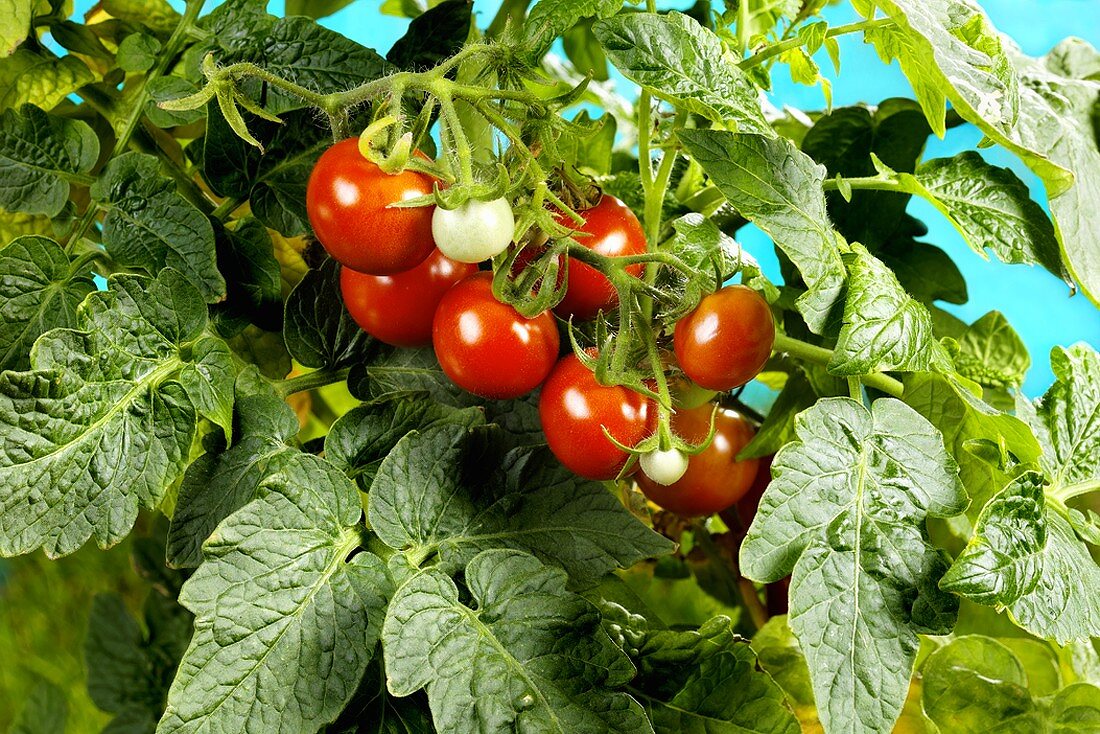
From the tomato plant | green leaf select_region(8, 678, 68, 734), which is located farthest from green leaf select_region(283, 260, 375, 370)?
green leaf select_region(8, 678, 68, 734)

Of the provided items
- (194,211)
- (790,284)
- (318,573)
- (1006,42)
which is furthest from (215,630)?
(1006,42)

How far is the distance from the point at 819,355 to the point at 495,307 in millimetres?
140

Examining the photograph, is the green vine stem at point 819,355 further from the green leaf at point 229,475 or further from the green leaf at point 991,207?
the green leaf at point 229,475

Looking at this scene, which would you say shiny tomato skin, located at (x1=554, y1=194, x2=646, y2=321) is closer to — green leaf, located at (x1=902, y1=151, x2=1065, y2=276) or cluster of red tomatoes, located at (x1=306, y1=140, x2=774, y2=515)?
cluster of red tomatoes, located at (x1=306, y1=140, x2=774, y2=515)

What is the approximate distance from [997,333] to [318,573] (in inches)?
16.2

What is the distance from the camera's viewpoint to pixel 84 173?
46 cm

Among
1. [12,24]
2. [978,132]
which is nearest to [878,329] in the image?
[12,24]

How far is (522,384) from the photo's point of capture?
0.39 metres

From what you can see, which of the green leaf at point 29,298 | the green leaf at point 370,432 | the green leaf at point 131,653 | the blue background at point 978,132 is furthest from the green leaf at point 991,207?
the blue background at point 978,132

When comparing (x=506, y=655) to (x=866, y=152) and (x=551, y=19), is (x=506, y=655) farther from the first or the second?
(x=866, y=152)

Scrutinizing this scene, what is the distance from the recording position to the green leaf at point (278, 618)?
13.1 inches

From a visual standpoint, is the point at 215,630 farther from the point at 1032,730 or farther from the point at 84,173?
the point at 1032,730

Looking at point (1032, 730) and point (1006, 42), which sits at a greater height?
point (1006, 42)

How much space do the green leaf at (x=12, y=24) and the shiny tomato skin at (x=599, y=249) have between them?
10.1 inches
